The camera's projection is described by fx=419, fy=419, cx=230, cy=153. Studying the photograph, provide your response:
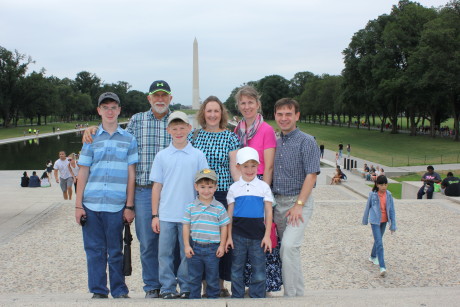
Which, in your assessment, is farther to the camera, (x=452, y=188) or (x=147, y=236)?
(x=452, y=188)

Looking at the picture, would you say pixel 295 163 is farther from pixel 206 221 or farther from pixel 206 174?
pixel 206 221

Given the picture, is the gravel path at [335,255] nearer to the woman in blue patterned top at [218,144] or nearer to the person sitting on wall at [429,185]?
the person sitting on wall at [429,185]

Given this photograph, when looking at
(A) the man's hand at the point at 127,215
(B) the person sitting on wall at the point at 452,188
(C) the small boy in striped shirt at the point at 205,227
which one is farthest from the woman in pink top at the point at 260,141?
(B) the person sitting on wall at the point at 452,188

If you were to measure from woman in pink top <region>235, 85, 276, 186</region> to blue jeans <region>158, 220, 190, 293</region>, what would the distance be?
104 cm

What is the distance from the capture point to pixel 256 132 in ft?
14.2

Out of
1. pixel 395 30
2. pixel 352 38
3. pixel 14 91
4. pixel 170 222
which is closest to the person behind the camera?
pixel 170 222

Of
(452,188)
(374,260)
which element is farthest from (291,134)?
(452,188)

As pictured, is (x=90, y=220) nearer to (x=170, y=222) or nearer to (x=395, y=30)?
(x=170, y=222)

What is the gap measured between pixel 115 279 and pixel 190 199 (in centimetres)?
122

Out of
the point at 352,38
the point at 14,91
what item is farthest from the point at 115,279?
the point at 14,91

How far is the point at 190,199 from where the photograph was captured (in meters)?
4.16

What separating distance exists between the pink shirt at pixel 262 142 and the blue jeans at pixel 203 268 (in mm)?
929

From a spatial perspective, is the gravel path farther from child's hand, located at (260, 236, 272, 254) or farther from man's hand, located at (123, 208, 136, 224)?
child's hand, located at (260, 236, 272, 254)

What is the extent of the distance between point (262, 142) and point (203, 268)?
1.41m
